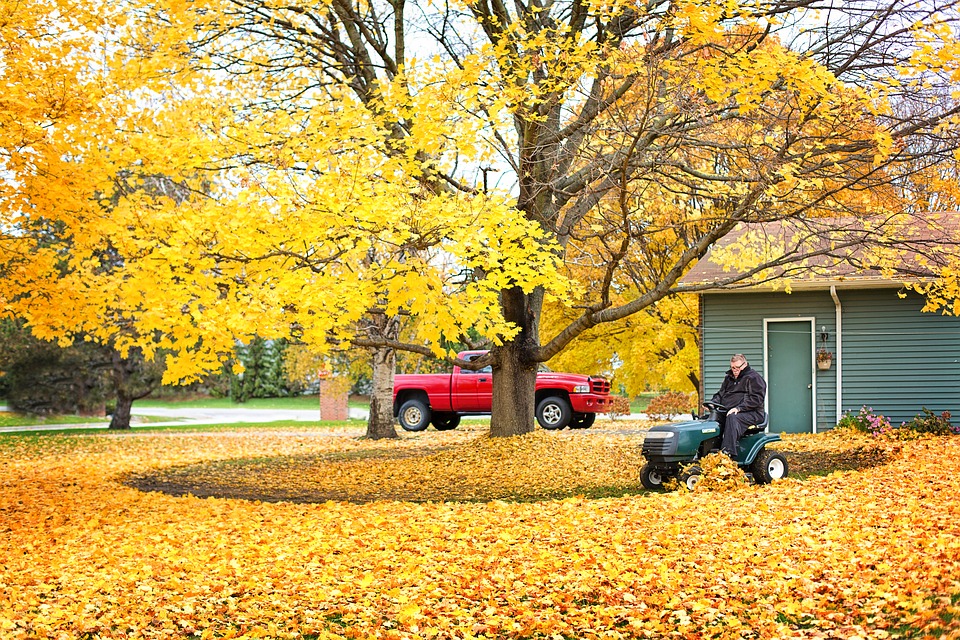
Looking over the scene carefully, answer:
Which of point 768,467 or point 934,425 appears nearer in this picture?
point 768,467

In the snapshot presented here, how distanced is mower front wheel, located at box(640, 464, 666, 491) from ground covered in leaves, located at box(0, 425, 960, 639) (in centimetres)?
31

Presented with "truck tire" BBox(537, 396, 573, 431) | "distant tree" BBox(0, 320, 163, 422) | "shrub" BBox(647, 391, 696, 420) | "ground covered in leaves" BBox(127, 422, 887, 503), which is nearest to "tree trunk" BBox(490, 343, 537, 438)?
"ground covered in leaves" BBox(127, 422, 887, 503)

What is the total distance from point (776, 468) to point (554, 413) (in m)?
9.95

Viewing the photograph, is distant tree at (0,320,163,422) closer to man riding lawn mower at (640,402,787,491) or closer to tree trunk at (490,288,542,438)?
tree trunk at (490,288,542,438)

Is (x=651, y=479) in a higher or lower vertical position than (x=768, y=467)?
lower

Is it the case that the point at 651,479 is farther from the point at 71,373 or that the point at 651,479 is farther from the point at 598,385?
the point at 71,373

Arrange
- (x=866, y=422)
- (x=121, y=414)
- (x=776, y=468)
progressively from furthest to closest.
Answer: (x=121, y=414), (x=866, y=422), (x=776, y=468)

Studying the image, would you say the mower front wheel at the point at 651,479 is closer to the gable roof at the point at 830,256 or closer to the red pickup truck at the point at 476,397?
the gable roof at the point at 830,256

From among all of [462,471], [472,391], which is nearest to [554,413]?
[472,391]

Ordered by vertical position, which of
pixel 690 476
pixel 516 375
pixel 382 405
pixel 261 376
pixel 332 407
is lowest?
pixel 690 476

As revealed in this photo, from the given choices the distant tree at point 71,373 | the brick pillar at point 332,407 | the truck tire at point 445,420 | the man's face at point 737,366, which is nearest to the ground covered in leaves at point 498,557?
the man's face at point 737,366

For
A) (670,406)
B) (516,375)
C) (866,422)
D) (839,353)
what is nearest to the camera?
(516,375)

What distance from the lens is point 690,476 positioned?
11.2 m

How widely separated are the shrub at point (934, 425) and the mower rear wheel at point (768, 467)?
6.83m
